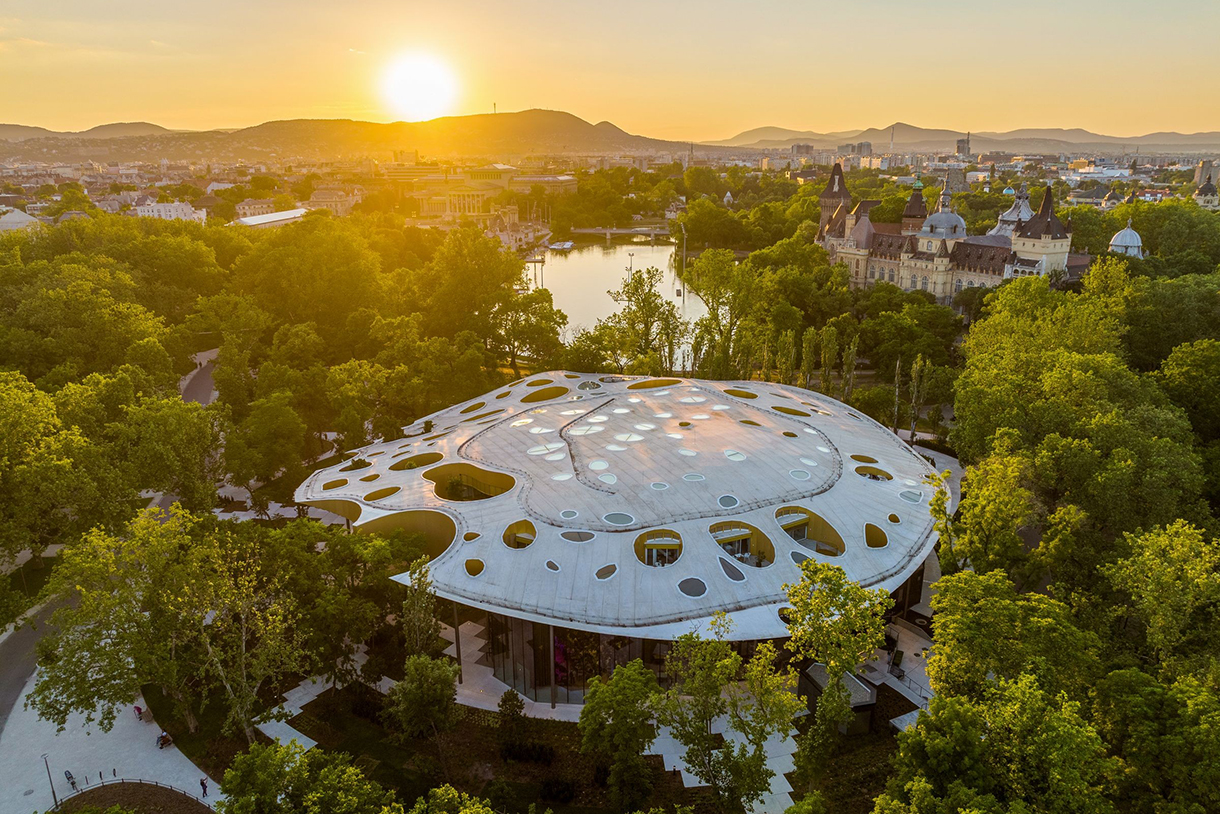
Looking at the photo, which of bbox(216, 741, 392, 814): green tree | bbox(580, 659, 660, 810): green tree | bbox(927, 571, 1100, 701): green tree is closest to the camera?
bbox(216, 741, 392, 814): green tree

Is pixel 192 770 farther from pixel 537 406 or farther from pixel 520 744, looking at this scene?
pixel 537 406

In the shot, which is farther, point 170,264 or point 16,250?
point 170,264

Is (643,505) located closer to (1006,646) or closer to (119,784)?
(1006,646)

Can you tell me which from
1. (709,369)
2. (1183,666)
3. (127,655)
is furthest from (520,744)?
(709,369)

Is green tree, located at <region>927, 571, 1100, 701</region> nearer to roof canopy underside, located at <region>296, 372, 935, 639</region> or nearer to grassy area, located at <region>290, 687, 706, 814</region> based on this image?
roof canopy underside, located at <region>296, 372, 935, 639</region>

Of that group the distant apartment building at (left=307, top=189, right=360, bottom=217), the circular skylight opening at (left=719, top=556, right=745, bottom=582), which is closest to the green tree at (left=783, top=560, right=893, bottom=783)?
the circular skylight opening at (left=719, top=556, right=745, bottom=582)

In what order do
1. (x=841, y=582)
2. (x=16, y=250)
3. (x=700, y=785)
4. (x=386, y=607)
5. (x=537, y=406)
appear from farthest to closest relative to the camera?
1. (x=16, y=250)
2. (x=537, y=406)
3. (x=386, y=607)
4. (x=700, y=785)
5. (x=841, y=582)
